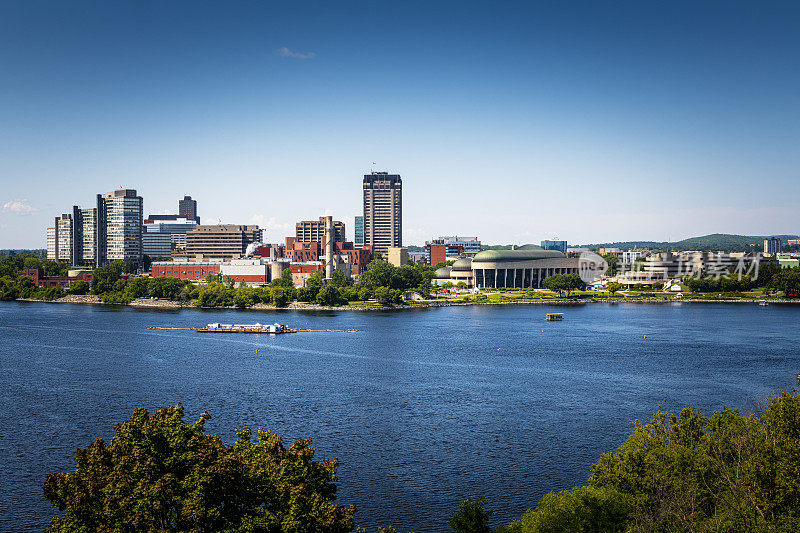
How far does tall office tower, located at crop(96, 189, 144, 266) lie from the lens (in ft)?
486

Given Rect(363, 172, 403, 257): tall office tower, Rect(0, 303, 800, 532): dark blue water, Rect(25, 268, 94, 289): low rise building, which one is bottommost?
Rect(0, 303, 800, 532): dark blue water

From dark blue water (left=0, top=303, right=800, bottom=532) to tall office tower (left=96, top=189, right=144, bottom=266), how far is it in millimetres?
76514

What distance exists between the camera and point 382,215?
19400cm

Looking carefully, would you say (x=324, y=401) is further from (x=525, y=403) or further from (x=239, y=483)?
(x=239, y=483)

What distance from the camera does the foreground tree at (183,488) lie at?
14.2 metres

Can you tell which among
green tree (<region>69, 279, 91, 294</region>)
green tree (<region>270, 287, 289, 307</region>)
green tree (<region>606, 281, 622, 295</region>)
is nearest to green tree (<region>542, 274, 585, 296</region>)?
green tree (<region>606, 281, 622, 295</region>)

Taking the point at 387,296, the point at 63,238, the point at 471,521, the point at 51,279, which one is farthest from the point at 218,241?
the point at 471,521

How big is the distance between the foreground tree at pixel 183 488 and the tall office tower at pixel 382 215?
177597 millimetres

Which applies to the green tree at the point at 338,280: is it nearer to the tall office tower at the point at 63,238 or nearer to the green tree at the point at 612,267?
the green tree at the point at 612,267

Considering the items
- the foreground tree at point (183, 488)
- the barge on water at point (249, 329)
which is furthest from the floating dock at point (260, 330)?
the foreground tree at point (183, 488)

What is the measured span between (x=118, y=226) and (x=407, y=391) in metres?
125

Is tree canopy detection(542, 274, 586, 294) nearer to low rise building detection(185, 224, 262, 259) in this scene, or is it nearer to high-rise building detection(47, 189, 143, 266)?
low rise building detection(185, 224, 262, 259)

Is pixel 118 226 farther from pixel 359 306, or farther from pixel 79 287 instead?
pixel 359 306

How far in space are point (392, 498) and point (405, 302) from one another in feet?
254
